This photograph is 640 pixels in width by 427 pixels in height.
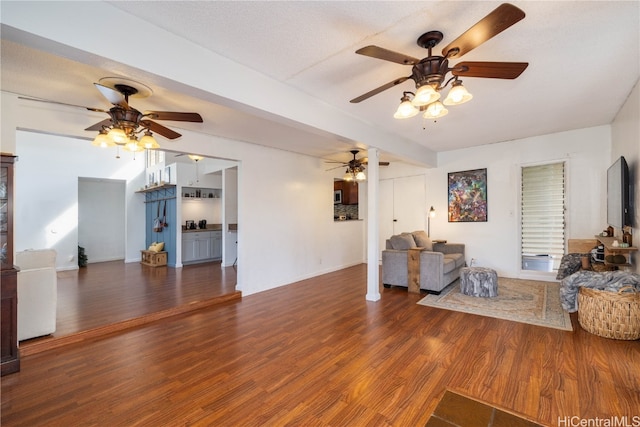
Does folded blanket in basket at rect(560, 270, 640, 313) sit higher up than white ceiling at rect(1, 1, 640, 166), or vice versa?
white ceiling at rect(1, 1, 640, 166)

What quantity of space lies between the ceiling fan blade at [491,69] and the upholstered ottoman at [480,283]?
3.17 metres

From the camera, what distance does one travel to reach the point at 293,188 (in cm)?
568

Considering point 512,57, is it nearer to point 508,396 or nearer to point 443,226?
point 508,396

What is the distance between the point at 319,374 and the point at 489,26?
2.71 metres

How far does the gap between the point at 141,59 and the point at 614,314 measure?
4.74 m

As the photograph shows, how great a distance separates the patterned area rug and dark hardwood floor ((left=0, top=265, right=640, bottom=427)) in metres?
0.19

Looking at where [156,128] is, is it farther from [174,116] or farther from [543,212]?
[543,212]

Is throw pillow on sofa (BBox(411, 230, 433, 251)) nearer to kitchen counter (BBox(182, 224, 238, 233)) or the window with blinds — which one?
the window with blinds

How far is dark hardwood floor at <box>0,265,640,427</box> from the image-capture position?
1872 millimetres

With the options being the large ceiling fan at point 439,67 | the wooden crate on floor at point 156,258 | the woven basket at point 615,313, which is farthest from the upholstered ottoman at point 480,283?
the wooden crate on floor at point 156,258

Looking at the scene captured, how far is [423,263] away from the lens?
15.3 feet

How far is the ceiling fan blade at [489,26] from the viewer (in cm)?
147

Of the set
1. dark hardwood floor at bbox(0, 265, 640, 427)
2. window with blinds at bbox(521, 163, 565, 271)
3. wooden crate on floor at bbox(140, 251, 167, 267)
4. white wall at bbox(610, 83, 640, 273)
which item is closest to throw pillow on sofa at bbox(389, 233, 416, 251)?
dark hardwood floor at bbox(0, 265, 640, 427)

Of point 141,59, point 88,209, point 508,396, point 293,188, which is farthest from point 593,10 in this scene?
point 88,209
